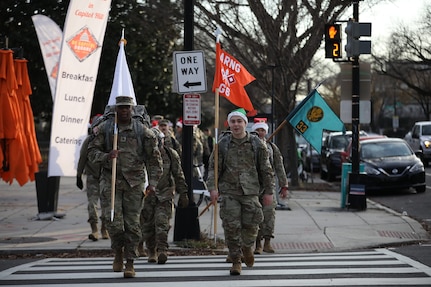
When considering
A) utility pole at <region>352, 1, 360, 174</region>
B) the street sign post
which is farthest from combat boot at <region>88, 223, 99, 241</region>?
utility pole at <region>352, 1, 360, 174</region>

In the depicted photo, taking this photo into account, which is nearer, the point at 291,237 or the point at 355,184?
the point at 291,237

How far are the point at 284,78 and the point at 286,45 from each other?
0.99 m

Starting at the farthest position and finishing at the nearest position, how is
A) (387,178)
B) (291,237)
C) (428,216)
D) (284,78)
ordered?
1. (284,78)
2. (387,178)
3. (428,216)
4. (291,237)

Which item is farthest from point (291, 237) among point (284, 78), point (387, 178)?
point (284, 78)

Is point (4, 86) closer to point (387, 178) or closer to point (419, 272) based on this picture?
A: point (419, 272)

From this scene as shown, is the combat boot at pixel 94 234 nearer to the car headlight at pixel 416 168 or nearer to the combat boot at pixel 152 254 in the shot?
the combat boot at pixel 152 254

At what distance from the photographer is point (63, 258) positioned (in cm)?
1176

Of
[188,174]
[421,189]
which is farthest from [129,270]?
[421,189]

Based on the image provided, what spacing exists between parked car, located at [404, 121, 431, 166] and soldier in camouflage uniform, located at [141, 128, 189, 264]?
2531cm

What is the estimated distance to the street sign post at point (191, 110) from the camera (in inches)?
499

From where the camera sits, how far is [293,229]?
1449cm

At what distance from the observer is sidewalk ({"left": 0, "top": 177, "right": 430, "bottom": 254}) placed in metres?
12.7

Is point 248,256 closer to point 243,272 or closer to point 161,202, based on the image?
point 243,272

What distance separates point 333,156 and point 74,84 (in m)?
17.4
